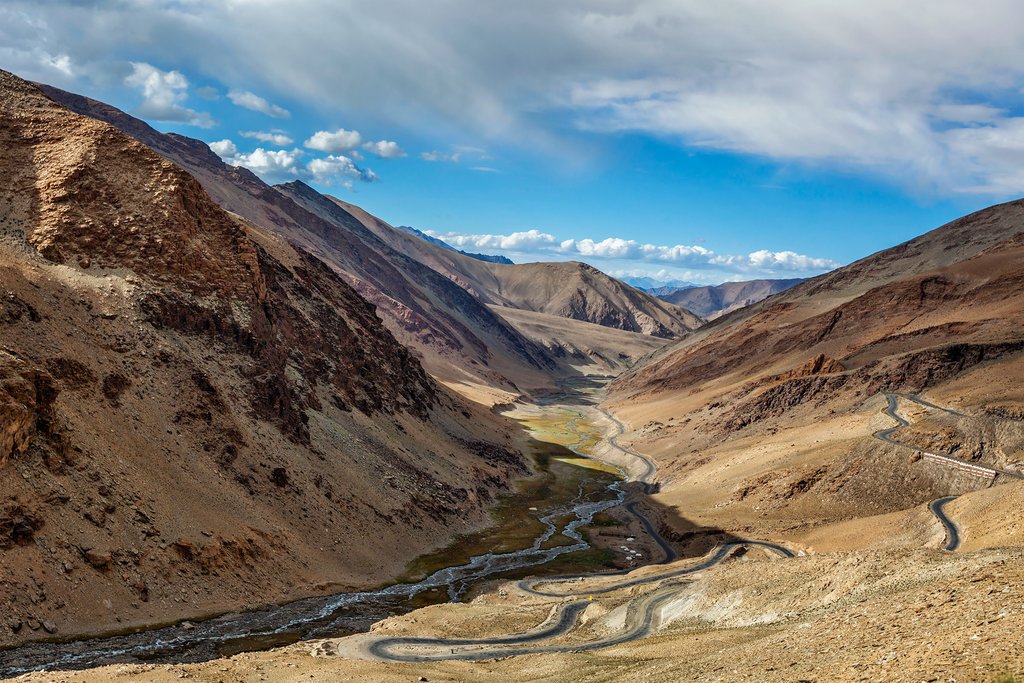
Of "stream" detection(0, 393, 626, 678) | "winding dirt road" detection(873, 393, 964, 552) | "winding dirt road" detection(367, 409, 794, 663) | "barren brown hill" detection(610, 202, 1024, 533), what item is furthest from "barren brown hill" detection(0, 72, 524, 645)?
"winding dirt road" detection(873, 393, 964, 552)

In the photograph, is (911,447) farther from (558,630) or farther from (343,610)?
(343,610)

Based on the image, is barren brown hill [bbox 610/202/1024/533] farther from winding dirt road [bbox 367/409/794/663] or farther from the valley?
winding dirt road [bbox 367/409/794/663]

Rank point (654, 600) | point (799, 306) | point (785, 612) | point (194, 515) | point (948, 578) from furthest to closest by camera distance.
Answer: point (799, 306), point (194, 515), point (654, 600), point (785, 612), point (948, 578)

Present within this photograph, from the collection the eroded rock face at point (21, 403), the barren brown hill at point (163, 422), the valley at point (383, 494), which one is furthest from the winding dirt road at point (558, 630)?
the eroded rock face at point (21, 403)

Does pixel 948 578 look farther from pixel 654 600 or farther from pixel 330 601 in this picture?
pixel 330 601

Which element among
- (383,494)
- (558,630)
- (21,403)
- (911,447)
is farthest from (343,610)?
(911,447)

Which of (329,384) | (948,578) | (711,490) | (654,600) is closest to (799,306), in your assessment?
(711,490)
